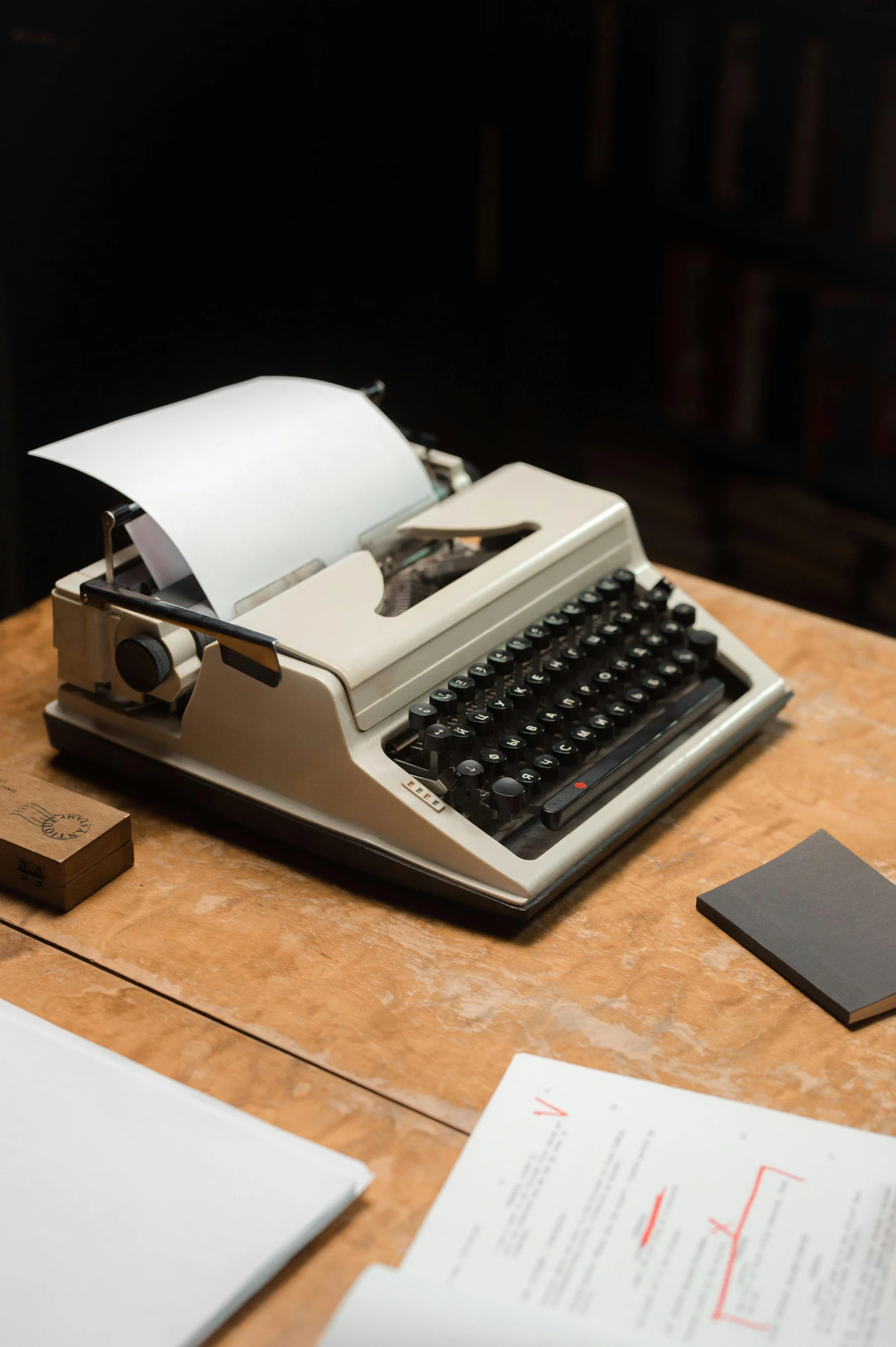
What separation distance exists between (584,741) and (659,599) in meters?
0.30

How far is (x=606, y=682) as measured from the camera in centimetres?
138

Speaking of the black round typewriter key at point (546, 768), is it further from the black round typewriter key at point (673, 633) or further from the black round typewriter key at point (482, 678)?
the black round typewriter key at point (673, 633)

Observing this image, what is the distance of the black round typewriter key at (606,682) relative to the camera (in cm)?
Result: 138

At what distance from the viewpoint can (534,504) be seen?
1.55m

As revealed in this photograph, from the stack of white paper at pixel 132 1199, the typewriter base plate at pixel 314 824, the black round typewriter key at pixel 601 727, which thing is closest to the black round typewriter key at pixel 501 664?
the black round typewriter key at pixel 601 727

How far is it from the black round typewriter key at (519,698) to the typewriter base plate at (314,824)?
17 cm

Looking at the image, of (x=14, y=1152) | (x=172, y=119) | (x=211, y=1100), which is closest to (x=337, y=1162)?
(x=211, y=1100)

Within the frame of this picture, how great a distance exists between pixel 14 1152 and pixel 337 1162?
0.79 feet

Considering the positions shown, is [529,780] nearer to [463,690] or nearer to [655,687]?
[463,690]

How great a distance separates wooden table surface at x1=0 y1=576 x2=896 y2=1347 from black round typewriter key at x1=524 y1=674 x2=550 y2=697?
0.19 meters

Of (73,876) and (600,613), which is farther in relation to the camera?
(600,613)

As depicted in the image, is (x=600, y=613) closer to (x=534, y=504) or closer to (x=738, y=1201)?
(x=534, y=504)

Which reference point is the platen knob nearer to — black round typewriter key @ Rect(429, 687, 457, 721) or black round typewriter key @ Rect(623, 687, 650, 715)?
black round typewriter key @ Rect(429, 687, 457, 721)

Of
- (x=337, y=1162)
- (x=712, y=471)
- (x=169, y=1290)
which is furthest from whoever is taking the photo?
(x=712, y=471)
